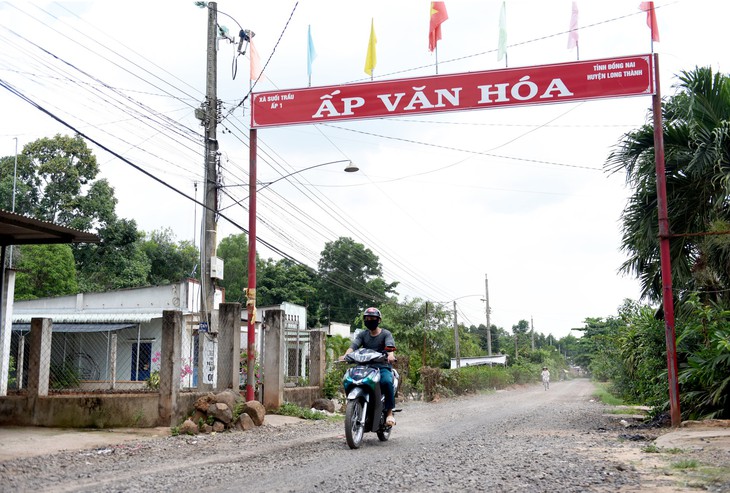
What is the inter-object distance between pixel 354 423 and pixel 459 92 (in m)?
6.79

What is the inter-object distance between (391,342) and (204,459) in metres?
2.73

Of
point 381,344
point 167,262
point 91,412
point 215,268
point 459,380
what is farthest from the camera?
point 167,262

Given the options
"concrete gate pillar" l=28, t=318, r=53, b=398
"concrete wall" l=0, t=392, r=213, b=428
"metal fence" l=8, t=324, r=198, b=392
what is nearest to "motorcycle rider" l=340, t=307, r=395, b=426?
"metal fence" l=8, t=324, r=198, b=392

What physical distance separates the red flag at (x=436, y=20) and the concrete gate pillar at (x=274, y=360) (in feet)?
20.9

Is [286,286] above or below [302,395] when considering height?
above

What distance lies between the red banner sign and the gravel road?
19.1 feet

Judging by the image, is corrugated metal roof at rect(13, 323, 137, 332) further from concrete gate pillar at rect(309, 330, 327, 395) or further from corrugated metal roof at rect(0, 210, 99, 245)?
corrugated metal roof at rect(0, 210, 99, 245)

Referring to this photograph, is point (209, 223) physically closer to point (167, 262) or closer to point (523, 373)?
point (167, 262)

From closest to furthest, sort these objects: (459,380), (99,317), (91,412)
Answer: (91,412)
(99,317)
(459,380)

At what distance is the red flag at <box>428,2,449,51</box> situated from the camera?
42.1 feet

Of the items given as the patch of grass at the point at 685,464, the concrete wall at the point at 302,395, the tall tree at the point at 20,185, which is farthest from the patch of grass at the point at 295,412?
the tall tree at the point at 20,185

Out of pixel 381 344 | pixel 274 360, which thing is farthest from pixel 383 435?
pixel 274 360

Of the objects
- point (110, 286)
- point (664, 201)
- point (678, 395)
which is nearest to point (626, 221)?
point (664, 201)

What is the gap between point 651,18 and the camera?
39.9ft
